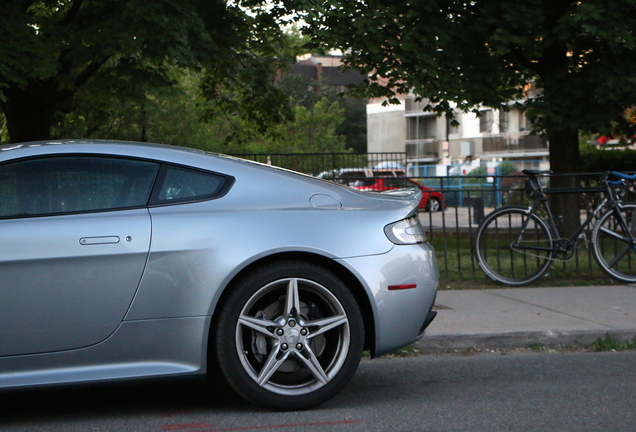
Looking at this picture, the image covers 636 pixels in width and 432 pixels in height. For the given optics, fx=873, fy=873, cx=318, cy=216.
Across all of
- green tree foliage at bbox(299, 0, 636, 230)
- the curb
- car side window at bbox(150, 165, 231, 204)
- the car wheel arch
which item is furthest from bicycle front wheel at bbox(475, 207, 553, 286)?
car side window at bbox(150, 165, 231, 204)

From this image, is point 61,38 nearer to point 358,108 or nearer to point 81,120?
point 81,120

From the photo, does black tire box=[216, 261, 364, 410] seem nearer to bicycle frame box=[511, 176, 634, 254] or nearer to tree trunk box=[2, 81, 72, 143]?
bicycle frame box=[511, 176, 634, 254]

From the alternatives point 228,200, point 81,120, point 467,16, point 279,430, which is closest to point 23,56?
point 467,16

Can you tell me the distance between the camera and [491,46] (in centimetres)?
1346

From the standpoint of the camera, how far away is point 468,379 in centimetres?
548

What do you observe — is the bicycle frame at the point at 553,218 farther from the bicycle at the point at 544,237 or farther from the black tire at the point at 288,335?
the black tire at the point at 288,335

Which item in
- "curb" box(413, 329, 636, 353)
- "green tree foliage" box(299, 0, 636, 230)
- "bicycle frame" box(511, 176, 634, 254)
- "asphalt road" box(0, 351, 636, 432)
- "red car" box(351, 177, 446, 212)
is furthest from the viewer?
"green tree foliage" box(299, 0, 636, 230)

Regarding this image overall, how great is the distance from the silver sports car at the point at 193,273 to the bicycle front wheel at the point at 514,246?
4441mm

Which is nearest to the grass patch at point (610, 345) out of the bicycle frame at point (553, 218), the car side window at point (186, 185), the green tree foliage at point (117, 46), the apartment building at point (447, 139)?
the bicycle frame at point (553, 218)

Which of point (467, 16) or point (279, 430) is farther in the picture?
point (467, 16)

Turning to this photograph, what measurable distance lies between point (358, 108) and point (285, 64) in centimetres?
6512

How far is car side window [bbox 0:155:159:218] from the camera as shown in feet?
14.4

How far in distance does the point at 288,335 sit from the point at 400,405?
78cm

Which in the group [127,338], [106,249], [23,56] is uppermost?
[23,56]
